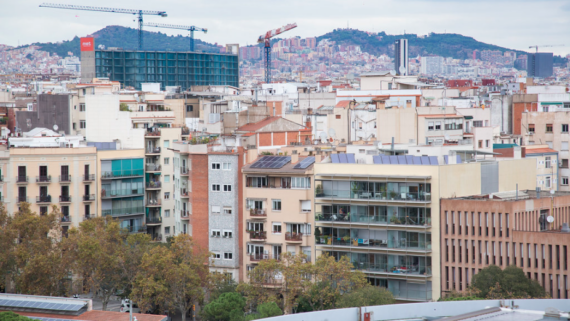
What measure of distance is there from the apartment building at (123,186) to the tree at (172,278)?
1766cm

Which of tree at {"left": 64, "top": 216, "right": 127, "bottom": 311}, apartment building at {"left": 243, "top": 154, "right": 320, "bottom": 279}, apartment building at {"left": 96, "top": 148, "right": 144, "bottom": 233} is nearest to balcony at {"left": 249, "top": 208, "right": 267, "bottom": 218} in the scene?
apartment building at {"left": 243, "top": 154, "right": 320, "bottom": 279}

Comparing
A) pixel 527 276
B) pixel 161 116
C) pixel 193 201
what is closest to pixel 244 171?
pixel 193 201

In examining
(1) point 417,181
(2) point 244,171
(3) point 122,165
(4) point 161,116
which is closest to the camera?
(1) point 417,181

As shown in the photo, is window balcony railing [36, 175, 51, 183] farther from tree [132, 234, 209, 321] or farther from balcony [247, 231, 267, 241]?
balcony [247, 231, 267, 241]

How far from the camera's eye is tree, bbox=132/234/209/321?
5816 cm

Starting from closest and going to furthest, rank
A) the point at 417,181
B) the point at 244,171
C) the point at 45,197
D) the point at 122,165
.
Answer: the point at 417,181
the point at 244,171
the point at 45,197
the point at 122,165

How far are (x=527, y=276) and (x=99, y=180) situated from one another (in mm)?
38379

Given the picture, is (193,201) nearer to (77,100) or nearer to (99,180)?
(99,180)

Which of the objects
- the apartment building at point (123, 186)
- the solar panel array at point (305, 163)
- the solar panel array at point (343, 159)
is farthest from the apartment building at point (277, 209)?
the apartment building at point (123, 186)

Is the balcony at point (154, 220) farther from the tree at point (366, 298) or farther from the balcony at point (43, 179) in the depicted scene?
the tree at point (366, 298)

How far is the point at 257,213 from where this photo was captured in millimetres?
63375

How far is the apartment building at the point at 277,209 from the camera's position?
204 ft

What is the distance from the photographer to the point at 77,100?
88.2m

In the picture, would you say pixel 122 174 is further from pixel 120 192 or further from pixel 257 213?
pixel 257 213
